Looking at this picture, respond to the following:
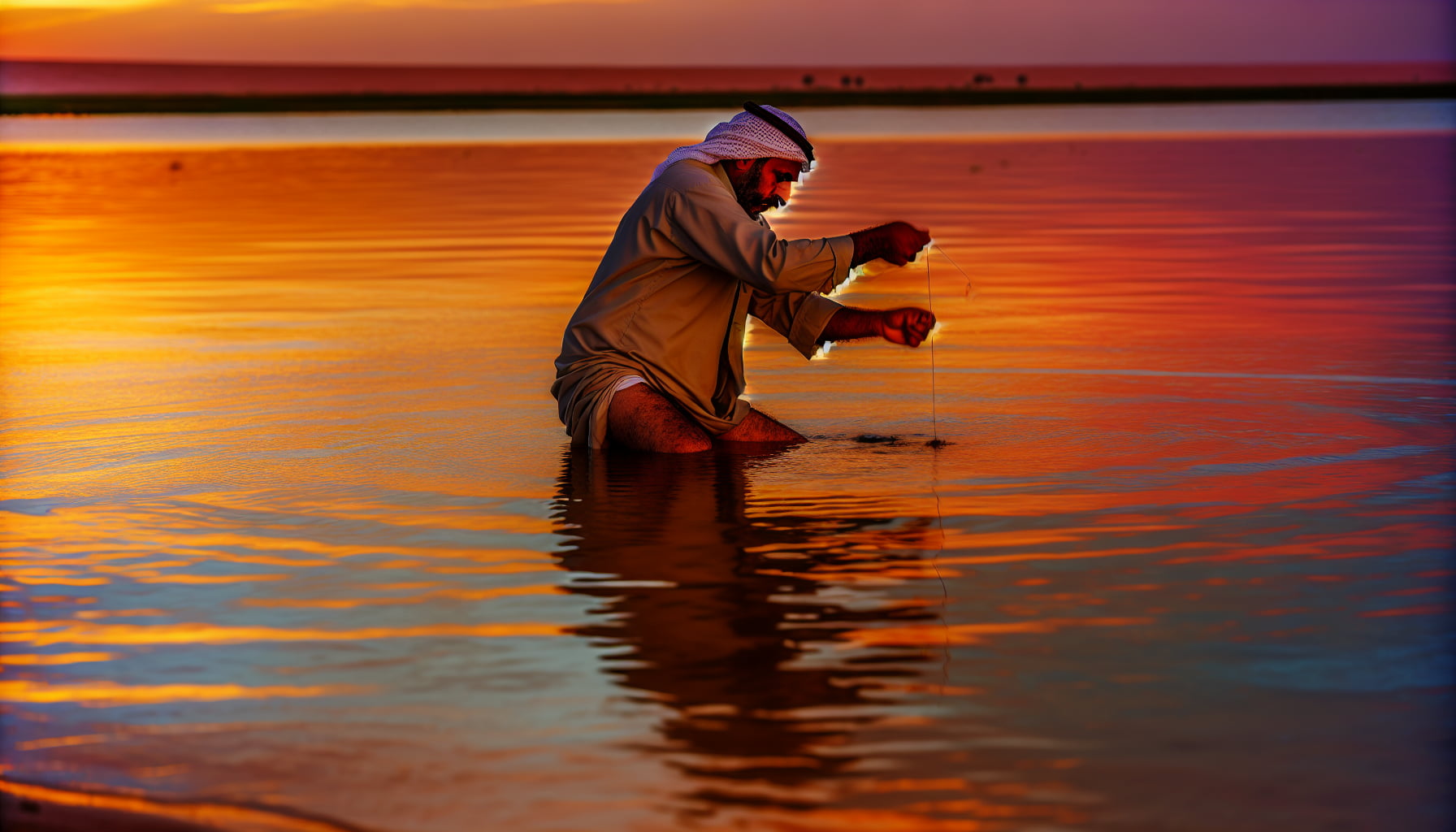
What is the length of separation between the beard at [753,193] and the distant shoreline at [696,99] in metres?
82.7

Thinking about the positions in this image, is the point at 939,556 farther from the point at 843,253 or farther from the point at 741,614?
the point at 843,253

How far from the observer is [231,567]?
5.67 metres

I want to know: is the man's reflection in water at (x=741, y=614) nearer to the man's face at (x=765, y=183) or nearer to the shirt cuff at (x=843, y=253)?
the shirt cuff at (x=843, y=253)

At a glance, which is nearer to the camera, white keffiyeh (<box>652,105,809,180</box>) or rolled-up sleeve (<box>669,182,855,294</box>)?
rolled-up sleeve (<box>669,182,855,294</box>)

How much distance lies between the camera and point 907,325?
287 inches

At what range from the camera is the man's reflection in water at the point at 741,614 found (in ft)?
12.9

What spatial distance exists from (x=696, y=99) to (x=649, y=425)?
10086cm

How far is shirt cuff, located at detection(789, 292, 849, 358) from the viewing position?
783 cm

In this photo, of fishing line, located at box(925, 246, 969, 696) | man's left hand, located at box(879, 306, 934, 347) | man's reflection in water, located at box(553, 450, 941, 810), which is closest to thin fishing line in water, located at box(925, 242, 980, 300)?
man's left hand, located at box(879, 306, 934, 347)

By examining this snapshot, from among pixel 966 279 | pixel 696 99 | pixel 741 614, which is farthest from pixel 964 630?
pixel 696 99

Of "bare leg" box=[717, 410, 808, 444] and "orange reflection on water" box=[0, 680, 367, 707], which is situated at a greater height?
"bare leg" box=[717, 410, 808, 444]

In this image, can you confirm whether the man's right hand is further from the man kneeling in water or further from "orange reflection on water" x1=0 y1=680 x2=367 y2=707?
"orange reflection on water" x1=0 y1=680 x2=367 y2=707

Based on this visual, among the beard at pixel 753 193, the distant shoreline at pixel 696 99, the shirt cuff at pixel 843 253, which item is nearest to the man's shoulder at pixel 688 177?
the beard at pixel 753 193

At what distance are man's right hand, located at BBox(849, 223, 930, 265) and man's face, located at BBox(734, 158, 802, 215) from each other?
0.52 m
